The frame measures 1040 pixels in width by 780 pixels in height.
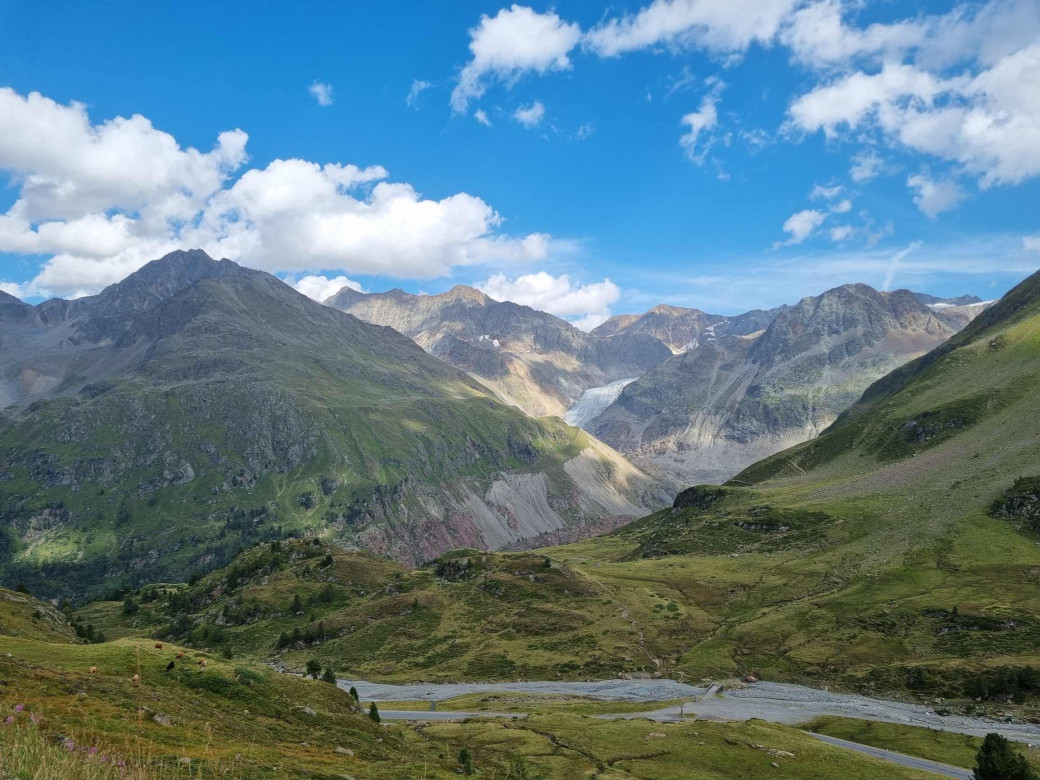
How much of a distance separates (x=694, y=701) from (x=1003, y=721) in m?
46.7

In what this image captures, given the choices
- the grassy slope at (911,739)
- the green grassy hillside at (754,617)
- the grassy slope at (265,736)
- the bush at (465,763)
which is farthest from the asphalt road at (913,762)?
the bush at (465,763)

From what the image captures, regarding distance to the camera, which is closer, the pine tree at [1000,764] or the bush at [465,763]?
the bush at [465,763]

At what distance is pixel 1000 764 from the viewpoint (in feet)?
178

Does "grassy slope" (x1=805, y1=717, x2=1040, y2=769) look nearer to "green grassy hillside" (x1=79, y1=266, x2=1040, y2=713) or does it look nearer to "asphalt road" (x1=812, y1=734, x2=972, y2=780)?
"asphalt road" (x1=812, y1=734, x2=972, y2=780)

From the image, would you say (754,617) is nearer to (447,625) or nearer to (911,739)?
(911,739)

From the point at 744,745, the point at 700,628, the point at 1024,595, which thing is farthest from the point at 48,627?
the point at 1024,595

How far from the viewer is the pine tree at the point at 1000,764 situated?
54.2 meters

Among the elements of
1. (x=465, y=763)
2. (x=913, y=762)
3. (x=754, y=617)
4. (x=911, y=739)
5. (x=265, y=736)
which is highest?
(x=265, y=736)

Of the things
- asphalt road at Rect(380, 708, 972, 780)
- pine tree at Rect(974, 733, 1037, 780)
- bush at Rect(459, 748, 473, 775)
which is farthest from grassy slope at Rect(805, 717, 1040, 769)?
bush at Rect(459, 748, 473, 775)

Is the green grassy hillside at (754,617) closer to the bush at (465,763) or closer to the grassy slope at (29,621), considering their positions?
the grassy slope at (29,621)

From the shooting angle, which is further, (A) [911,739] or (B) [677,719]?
(B) [677,719]

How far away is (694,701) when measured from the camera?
112 metres

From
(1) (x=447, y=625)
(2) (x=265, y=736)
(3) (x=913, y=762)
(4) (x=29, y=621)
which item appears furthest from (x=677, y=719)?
(4) (x=29, y=621)

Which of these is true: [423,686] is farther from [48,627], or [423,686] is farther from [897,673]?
[897,673]
